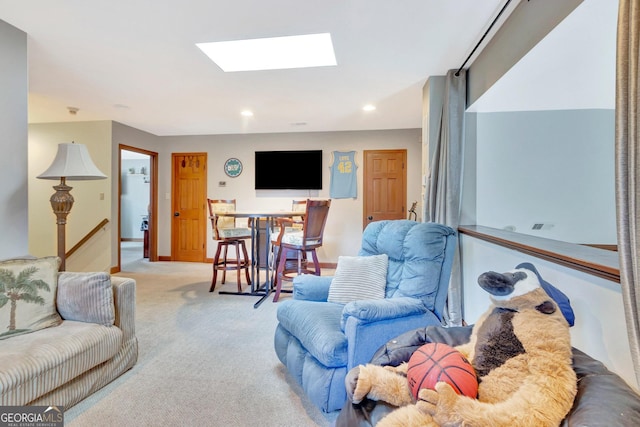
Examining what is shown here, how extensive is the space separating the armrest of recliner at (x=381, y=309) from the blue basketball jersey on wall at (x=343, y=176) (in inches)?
145

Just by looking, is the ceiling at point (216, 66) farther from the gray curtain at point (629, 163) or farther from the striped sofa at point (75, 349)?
the striped sofa at point (75, 349)

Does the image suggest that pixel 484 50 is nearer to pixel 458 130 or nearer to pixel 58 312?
pixel 458 130

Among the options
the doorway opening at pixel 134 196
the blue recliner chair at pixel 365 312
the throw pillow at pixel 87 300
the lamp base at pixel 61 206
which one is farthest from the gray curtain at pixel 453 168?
the doorway opening at pixel 134 196

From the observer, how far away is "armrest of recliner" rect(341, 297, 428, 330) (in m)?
1.50

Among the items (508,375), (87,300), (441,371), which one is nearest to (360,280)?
(441,371)

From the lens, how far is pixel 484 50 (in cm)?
245

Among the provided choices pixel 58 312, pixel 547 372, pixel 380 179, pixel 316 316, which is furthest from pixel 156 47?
pixel 380 179

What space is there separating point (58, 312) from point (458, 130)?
10.7 ft

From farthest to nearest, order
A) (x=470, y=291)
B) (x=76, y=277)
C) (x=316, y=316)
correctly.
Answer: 1. (x=470, y=291)
2. (x=76, y=277)
3. (x=316, y=316)

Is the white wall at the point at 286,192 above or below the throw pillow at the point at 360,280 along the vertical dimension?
above

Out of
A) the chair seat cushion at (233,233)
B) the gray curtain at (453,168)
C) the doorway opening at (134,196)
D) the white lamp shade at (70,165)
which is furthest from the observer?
the doorway opening at (134,196)

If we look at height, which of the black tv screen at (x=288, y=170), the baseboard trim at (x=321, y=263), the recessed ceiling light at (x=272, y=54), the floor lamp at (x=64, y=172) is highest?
the recessed ceiling light at (x=272, y=54)

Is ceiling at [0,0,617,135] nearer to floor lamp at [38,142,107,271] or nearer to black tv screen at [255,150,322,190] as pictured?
floor lamp at [38,142,107,271]

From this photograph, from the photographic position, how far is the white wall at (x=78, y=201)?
15.4 feet
